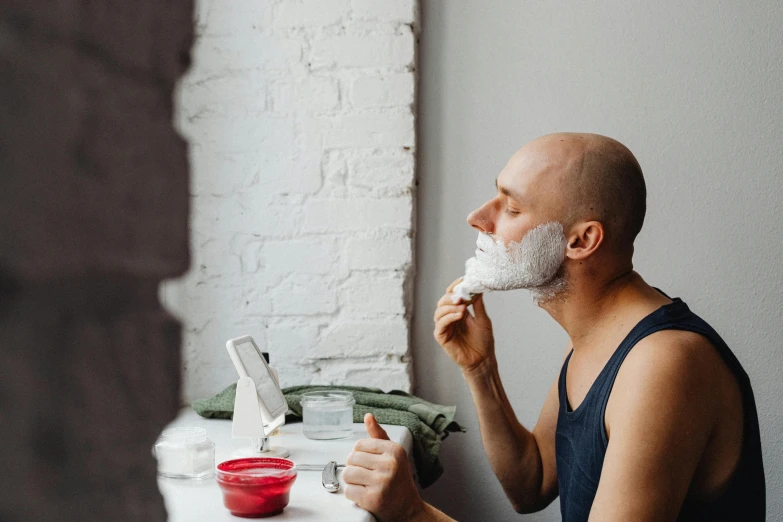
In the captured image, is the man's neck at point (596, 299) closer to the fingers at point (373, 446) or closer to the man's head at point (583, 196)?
the man's head at point (583, 196)

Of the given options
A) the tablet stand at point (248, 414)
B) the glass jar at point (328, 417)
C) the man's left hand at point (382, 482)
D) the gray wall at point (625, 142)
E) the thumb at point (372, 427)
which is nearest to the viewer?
the man's left hand at point (382, 482)

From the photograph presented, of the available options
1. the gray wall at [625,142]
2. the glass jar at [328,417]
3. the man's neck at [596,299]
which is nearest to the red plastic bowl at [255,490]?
the glass jar at [328,417]

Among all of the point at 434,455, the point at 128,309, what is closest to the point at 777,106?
the point at 434,455

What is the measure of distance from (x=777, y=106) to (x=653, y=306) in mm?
885

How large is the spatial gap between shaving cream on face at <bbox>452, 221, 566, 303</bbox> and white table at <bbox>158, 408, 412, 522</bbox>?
15.4 inches

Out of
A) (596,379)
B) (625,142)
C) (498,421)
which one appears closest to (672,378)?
(596,379)

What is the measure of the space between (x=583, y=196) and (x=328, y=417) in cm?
66

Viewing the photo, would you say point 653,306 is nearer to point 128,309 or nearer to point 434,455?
point 434,455

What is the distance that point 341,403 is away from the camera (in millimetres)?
1504

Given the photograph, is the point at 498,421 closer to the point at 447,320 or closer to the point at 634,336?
the point at 447,320

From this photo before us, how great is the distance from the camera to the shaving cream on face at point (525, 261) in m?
1.30

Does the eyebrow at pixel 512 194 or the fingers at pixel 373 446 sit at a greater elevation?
the eyebrow at pixel 512 194

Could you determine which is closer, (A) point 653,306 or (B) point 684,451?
(B) point 684,451

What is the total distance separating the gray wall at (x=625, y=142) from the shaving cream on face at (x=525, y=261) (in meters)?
0.59
